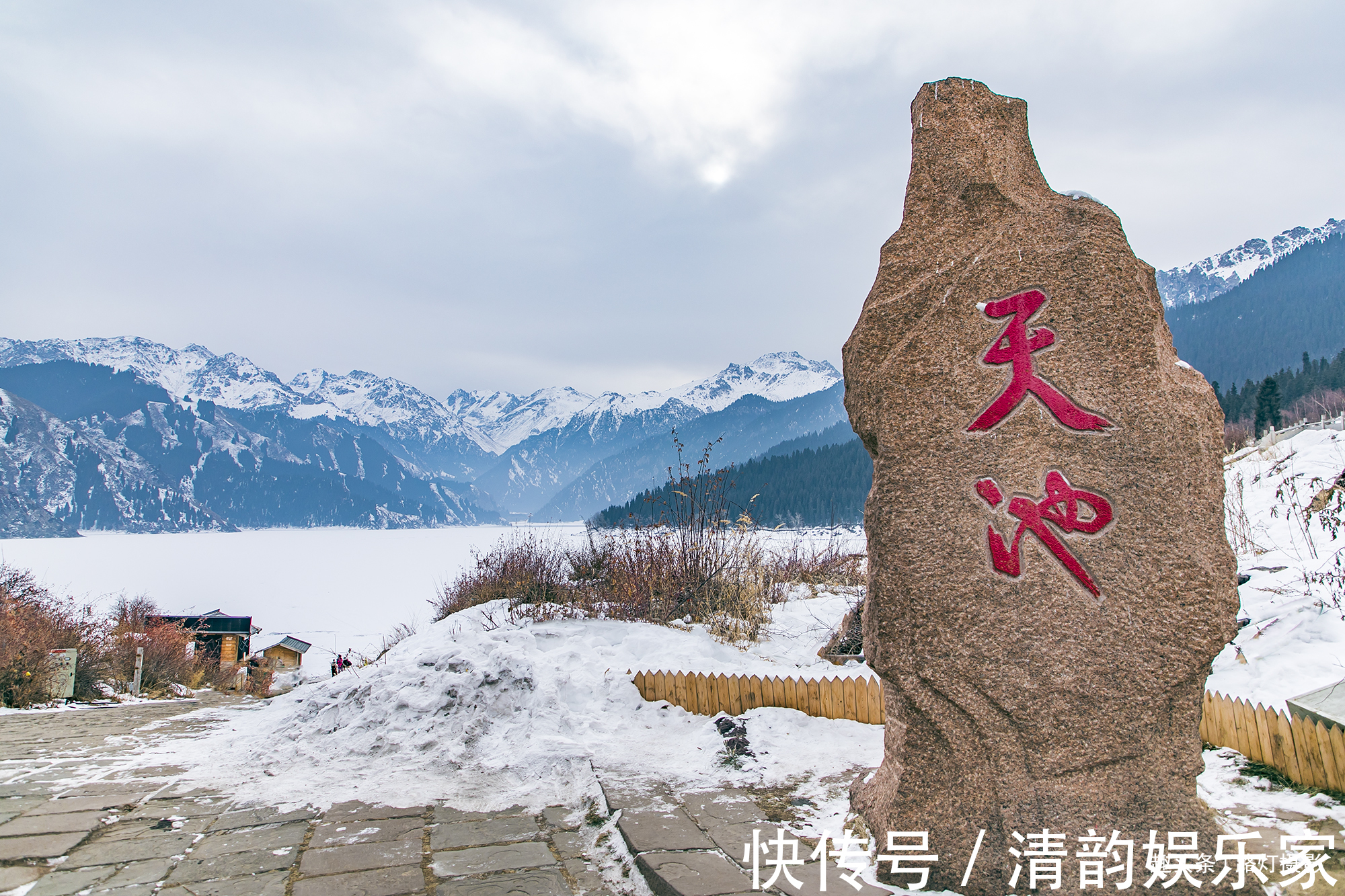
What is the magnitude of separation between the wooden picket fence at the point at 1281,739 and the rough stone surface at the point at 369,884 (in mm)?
3590

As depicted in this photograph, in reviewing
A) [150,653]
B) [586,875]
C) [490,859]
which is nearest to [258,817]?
[490,859]

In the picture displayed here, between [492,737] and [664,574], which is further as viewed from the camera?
[664,574]

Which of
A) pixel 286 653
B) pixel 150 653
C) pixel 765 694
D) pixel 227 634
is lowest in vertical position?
pixel 286 653

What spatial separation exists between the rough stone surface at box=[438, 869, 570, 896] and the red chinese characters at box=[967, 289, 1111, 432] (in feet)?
7.83

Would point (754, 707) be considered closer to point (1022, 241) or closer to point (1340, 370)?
point (1022, 241)

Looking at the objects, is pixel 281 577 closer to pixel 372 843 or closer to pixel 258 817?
pixel 258 817

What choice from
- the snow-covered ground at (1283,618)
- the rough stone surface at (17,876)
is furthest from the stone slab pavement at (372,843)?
the snow-covered ground at (1283,618)

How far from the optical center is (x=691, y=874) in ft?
8.60

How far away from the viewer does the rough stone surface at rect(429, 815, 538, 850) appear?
303 cm

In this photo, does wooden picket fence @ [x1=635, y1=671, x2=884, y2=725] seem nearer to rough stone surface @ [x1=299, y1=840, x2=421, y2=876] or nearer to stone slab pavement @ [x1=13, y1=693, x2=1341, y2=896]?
stone slab pavement @ [x1=13, y1=693, x2=1341, y2=896]

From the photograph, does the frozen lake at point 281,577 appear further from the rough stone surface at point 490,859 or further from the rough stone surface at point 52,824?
the rough stone surface at point 490,859

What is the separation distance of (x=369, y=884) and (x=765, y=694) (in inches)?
113

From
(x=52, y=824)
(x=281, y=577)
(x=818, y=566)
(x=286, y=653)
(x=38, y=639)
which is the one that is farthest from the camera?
(x=281, y=577)

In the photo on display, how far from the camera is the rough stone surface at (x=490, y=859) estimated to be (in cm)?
275
